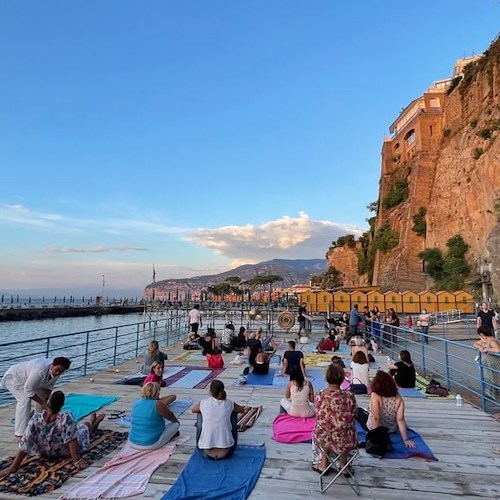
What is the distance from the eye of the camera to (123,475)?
3.71 m

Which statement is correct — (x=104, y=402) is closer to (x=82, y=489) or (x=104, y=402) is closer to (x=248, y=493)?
(x=82, y=489)

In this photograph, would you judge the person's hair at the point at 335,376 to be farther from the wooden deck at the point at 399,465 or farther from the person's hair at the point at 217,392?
the person's hair at the point at 217,392

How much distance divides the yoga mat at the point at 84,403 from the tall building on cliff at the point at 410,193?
36753 mm

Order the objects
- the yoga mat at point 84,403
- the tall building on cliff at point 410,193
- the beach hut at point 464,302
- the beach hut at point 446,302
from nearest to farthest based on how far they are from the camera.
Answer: the yoga mat at point 84,403 → the beach hut at point 464,302 → the beach hut at point 446,302 → the tall building on cliff at point 410,193

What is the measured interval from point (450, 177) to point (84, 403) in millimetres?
40145

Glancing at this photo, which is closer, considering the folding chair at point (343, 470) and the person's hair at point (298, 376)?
the folding chair at point (343, 470)

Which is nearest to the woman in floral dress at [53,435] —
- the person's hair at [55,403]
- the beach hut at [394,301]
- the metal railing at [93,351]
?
the person's hair at [55,403]

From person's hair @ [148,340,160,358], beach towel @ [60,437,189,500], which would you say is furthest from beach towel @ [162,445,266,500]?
person's hair @ [148,340,160,358]

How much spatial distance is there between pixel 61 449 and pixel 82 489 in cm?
82

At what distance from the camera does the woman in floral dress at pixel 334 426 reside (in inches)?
145

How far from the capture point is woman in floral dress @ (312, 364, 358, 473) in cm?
367

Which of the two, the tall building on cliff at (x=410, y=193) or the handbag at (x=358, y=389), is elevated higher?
the tall building on cliff at (x=410, y=193)

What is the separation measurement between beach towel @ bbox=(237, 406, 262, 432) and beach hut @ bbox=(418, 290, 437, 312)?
24.5 metres

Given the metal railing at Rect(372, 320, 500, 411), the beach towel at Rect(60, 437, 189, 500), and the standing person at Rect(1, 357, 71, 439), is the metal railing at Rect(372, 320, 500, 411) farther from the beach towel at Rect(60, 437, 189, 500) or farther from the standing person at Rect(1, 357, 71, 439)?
the standing person at Rect(1, 357, 71, 439)
